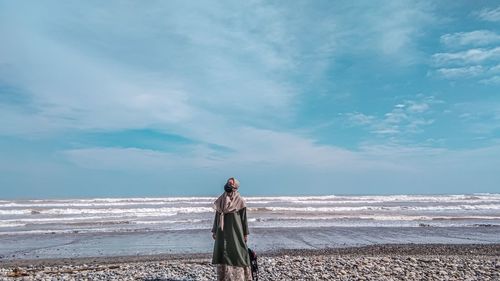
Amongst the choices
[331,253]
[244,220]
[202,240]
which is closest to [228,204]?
[244,220]

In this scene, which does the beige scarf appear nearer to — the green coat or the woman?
the woman

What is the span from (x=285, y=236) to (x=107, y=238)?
26.1 ft

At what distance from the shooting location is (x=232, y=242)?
8.48 metres

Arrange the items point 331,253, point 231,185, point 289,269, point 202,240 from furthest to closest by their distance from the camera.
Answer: point 202,240 → point 331,253 → point 289,269 → point 231,185

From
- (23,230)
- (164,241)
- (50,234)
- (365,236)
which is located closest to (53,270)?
(164,241)

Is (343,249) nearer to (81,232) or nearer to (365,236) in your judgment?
(365,236)

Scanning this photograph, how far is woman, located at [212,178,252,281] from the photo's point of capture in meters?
8.42

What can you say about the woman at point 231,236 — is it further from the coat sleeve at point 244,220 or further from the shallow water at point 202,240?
the shallow water at point 202,240

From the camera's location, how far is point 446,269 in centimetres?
1037

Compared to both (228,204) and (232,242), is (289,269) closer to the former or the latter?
(232,242)

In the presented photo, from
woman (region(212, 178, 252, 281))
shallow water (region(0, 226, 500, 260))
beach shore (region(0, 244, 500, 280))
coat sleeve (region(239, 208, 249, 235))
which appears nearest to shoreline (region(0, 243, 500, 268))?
beach shore (region(0, 244, 500, 280))

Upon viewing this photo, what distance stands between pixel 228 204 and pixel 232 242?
75cm

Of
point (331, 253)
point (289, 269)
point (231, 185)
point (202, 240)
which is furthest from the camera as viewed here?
point (202, 240)

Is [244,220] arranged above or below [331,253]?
above
